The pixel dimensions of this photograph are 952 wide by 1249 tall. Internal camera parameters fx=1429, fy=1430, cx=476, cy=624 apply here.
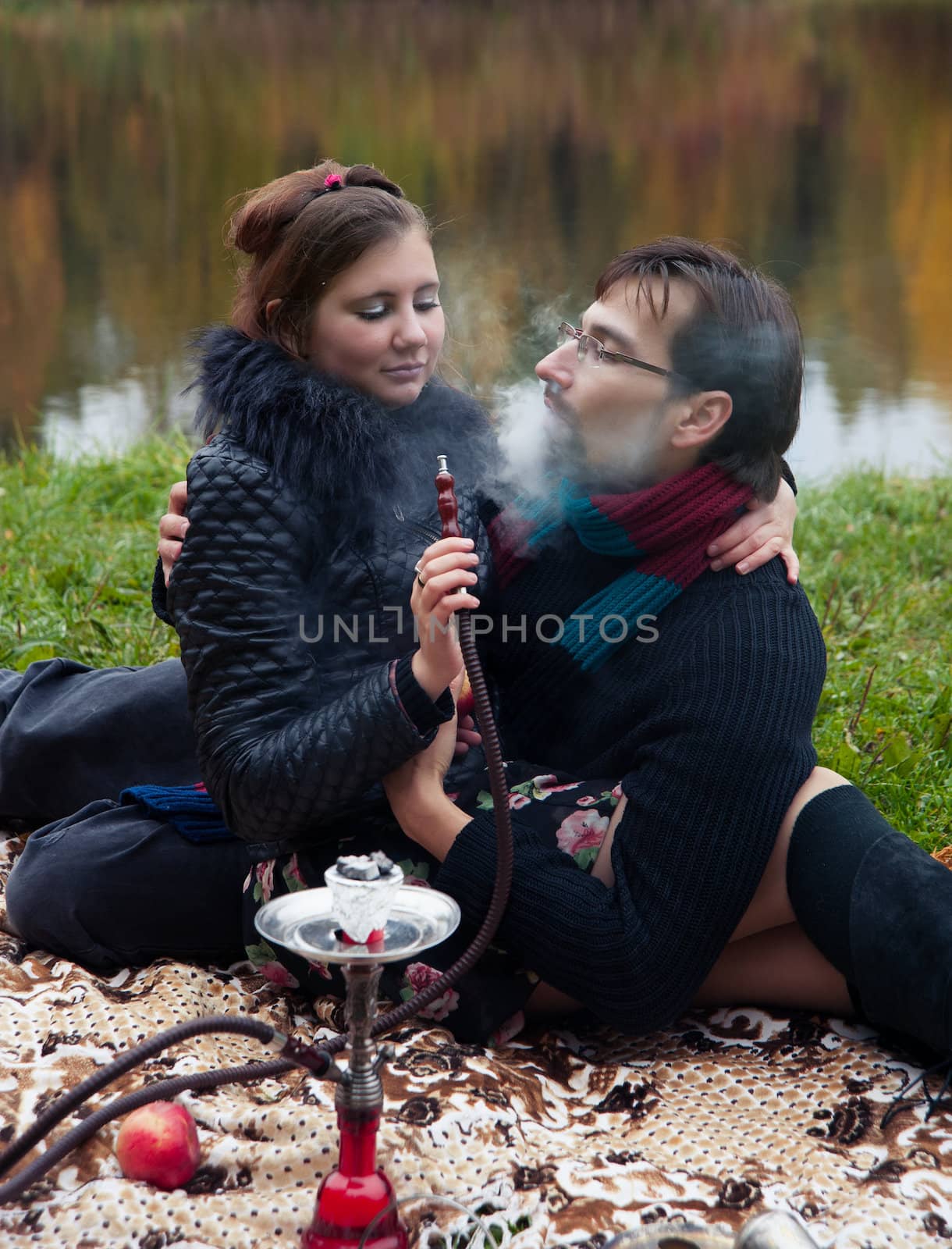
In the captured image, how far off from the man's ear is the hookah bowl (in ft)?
3.42

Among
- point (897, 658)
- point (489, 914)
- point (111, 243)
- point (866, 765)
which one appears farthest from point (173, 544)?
point (111, 243)

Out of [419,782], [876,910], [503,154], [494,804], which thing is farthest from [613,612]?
[503,154]

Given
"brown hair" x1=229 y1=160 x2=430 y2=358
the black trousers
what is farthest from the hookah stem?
the black trousers

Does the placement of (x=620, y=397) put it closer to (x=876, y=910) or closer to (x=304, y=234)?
(x=304, y=234)

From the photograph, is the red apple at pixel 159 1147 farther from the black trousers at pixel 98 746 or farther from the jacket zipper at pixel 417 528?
the black trousers at pixel 98 746

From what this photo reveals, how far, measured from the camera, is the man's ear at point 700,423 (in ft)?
8.44

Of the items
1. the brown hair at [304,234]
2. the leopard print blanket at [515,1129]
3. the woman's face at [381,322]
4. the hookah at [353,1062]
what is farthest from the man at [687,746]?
the hookah at [353,1062]

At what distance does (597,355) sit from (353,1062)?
1332 mm

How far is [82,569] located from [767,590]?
2763 millimetres

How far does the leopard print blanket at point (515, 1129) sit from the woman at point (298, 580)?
0.49 ft

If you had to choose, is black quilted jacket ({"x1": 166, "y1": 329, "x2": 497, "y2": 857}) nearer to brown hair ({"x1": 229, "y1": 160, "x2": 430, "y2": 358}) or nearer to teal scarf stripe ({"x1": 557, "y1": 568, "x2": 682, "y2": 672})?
brown hair ({"x1": 229, "y1": 160, "x2": 430, "y2": 358})

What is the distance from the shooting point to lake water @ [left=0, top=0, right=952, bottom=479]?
403 inches

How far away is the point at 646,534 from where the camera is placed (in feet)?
8.41

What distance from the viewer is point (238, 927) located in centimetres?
275
